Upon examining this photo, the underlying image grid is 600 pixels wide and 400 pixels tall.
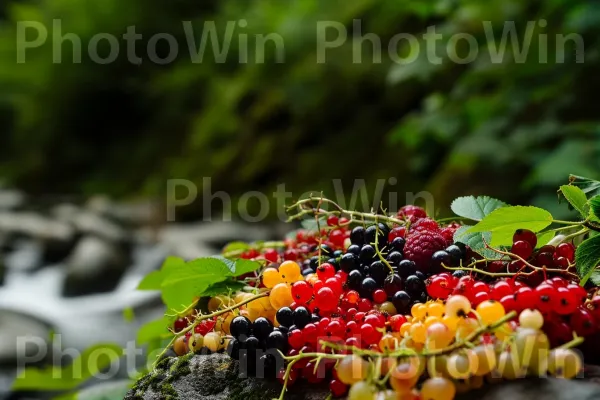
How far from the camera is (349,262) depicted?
726mm

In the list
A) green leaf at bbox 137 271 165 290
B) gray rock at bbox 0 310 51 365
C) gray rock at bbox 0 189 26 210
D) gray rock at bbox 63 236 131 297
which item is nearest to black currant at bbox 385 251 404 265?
green leaf at bbox 137 271 165 290

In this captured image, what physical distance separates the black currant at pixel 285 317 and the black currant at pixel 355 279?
10 cm

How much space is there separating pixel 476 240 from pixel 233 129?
4.22 metres

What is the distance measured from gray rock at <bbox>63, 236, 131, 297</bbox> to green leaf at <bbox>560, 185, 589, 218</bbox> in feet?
10.4

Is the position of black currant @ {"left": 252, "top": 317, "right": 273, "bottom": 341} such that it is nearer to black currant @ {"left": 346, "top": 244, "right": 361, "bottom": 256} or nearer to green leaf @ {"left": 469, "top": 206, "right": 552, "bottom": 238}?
black currant @ {"left": 346, "top": 244, "right": 361, "bottom": 256}

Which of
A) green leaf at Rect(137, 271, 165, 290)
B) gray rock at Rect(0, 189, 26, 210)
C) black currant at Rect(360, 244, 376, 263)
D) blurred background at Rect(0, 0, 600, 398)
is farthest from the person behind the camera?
gray rock at Rect(0, 189, 26, 210)

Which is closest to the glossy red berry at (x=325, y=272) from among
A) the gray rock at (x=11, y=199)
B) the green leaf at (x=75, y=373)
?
the green leaf at (x=75, y=373)

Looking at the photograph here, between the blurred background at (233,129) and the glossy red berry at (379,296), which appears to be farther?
the blurred background at (233,129)

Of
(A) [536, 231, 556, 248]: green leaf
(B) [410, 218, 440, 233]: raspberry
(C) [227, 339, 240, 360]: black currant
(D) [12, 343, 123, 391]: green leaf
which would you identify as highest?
(B) [410, 218, 440, 233]: raspberry

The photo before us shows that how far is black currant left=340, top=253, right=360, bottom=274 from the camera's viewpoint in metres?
0.73

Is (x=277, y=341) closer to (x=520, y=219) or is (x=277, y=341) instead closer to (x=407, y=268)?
(x=407, y=268)

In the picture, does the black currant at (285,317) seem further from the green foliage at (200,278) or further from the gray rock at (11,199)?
the gray rock at (11,199)

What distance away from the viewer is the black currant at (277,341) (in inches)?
24.7

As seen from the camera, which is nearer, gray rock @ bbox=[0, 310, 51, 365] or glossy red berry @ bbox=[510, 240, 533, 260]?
glossy red berry @ bbox=[510, 240, 533, 260]
